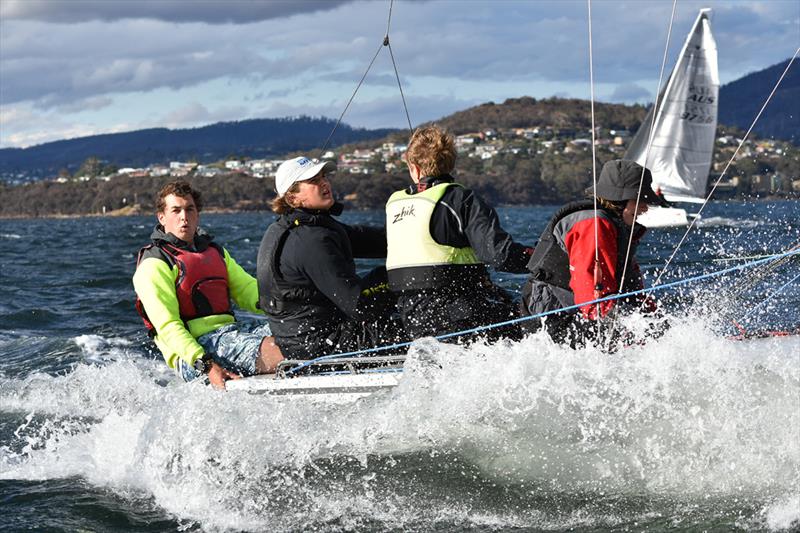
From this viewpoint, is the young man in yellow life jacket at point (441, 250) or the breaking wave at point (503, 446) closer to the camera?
the breaking wave at point (503, 446)

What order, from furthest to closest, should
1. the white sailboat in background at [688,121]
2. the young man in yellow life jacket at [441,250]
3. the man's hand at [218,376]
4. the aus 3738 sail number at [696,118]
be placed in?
1. the aus 3738 sail number at [696,118]
2. the white sailboat in background at [688,121]
3. the man's hand at [218,376]
4. the young man in yellow life jacket at [441,250]

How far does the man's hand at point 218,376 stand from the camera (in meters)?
5.69

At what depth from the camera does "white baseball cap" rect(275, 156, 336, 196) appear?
5.36 meters

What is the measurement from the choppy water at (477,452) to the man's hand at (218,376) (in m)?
0.17

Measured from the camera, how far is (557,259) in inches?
196

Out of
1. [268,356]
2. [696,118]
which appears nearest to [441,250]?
[268,356]

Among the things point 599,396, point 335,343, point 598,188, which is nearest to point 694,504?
point 599,396

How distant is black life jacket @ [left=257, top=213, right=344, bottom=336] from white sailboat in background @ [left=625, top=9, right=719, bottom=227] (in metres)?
24.8

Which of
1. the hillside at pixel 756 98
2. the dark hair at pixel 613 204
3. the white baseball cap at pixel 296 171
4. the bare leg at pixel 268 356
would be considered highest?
the hillside at pixel 756 98

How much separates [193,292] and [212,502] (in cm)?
159

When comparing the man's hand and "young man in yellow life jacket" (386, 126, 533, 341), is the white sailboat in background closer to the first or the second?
the man's hand

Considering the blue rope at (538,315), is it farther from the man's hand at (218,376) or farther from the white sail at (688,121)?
the white sail at (688,121)

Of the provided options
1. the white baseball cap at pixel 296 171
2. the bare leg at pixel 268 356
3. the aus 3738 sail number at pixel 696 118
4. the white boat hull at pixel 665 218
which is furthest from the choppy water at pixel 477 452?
the aus 3738 sail number at pixel 696 118

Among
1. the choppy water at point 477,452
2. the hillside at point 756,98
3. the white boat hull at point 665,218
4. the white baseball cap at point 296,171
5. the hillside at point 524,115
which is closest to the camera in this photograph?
the choppy water at point 477,452
